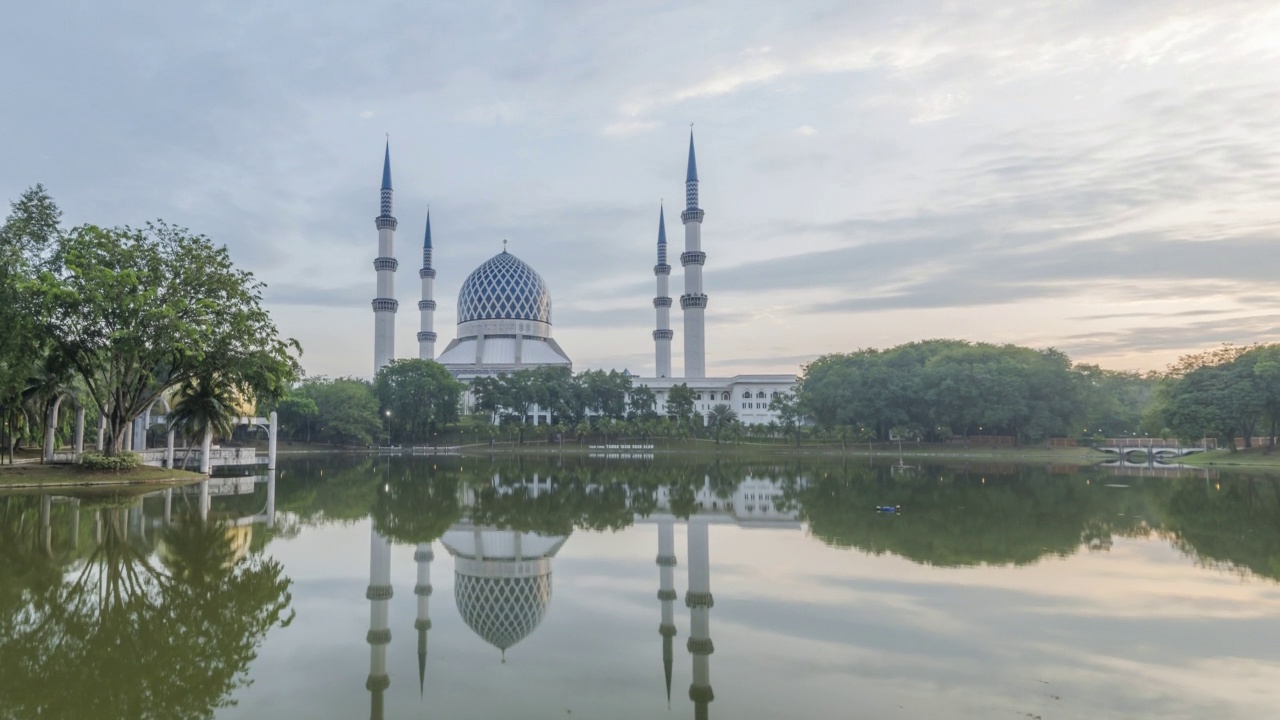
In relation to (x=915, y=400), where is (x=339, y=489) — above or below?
below

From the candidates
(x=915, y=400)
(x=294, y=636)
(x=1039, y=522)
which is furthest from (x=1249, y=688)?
(x=915, y=400)

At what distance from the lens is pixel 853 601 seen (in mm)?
9156

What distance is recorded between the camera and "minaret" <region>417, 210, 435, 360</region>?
82688 mm

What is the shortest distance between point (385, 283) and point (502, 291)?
1481 cm

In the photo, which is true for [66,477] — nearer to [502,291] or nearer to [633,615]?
[633,615]

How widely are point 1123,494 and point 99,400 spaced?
98.8 feet

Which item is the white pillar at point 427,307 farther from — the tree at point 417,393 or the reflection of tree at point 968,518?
the reflection of tree at point 968,518

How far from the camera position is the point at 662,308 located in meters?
79.6

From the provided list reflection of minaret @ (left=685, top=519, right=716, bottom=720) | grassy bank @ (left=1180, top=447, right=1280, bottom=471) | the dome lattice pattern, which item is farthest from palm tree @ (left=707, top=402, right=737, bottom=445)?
the dome lattice pattern

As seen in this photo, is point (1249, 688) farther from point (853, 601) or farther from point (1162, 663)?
point (853, 601)

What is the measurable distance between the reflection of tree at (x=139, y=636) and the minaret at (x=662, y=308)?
6872 cm

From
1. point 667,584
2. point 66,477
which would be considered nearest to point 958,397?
point 66,477

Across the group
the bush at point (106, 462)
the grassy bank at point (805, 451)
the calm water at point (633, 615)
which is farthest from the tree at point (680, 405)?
the calm water at point (633, 615)

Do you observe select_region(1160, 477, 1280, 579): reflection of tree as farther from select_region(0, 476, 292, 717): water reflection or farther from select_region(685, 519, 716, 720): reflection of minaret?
select_region(0, 476, 292, 717): water reflection
